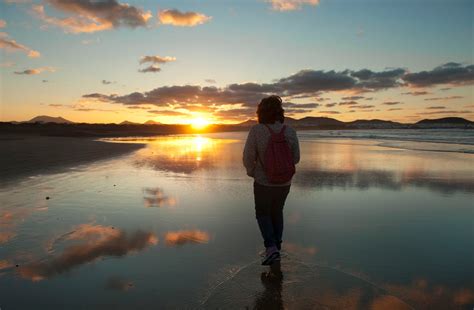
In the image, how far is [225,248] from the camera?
15.5 ft

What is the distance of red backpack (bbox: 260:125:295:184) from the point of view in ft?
12.8

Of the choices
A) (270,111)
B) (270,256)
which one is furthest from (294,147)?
(270,256)

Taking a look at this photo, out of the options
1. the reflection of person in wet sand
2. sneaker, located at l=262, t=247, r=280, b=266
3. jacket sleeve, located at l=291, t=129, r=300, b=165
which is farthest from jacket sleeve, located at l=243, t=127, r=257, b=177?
the reflection of person in wet sand

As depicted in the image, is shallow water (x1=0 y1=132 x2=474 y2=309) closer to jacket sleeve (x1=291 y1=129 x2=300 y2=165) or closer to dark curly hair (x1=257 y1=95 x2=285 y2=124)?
jacket sleeve (x1=291 y1=129 x2=300 y2=165)

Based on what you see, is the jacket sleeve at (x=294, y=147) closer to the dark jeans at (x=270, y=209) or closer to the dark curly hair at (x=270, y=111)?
the dark curly hair at (x=270, y=111)

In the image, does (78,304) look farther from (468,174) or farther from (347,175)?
(468,174)

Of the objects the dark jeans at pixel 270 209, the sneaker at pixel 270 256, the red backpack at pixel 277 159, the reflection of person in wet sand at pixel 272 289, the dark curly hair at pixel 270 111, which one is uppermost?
the dark curly hair at pixel 270 111

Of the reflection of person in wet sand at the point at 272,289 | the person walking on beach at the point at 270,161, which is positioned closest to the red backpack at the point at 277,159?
the person walking on beach at the point at 270,161

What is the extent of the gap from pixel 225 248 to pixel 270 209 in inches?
39.8

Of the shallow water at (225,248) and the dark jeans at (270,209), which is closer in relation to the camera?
the shallow water at (225,248)

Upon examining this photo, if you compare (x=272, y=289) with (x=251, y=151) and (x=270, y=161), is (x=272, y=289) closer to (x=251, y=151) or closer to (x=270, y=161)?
(x=270, y=161)

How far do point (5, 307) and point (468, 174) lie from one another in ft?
42.6

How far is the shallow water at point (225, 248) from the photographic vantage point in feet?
11.3

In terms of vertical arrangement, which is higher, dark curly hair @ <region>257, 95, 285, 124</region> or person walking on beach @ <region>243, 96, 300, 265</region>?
dark curly hair @ <region>257, 95, 285, 124</region>
